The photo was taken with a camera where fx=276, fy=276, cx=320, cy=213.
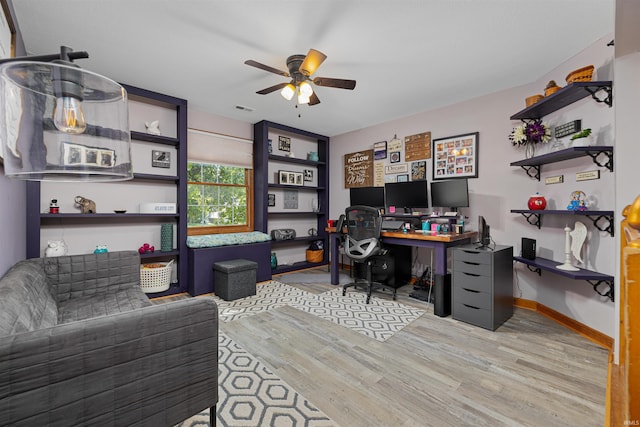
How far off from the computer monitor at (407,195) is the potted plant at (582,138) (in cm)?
154

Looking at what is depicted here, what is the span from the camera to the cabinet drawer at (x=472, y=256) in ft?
8.45

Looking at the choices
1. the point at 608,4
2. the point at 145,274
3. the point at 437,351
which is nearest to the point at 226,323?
the point at 145,274

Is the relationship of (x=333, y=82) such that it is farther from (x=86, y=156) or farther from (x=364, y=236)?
(x=86, y=156)

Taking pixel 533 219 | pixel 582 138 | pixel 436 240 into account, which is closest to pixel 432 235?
pixel 436 240

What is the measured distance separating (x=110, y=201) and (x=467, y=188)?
14.1 feet

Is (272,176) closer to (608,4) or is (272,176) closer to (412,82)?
(412,82)

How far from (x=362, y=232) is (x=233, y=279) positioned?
5.54 feet

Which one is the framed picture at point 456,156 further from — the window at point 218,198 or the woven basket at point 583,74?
the window at point 218,198

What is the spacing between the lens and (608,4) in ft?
6.27

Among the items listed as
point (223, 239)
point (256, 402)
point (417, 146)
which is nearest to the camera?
point (256, 402)

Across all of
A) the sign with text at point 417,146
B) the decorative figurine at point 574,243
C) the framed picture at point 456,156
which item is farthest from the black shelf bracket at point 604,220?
the sign with text at point 417,146

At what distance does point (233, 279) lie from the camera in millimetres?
3369

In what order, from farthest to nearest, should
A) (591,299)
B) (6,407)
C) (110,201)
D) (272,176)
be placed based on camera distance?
1. (272,176)
2. (110,201)
3. (591,299)
4. (6,407)

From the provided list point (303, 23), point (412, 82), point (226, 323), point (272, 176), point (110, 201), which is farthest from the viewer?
point (272, 176)
